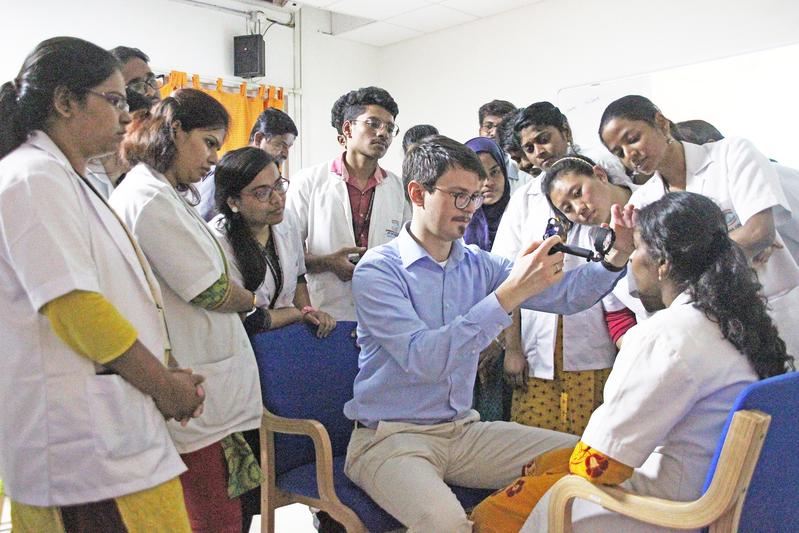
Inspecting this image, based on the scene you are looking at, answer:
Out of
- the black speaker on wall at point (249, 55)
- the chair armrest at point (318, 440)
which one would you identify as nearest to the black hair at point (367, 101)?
the chair armrest at point (318, 440)

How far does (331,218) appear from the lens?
292 cm

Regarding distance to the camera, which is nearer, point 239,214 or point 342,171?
point 239,214

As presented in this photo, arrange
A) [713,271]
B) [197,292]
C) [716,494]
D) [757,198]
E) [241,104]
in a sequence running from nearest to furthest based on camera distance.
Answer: [716,494] → [713,271] → [197,292] → [757,198] → [241,104]

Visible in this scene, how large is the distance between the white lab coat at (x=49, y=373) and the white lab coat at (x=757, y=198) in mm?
1517

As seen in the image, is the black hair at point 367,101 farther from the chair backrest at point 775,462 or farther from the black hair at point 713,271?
the chair backrest at point 775,462

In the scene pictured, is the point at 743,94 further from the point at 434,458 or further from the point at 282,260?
the point at 434,458

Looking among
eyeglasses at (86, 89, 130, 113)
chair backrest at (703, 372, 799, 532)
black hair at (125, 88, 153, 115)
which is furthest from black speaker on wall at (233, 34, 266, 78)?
chair backrest at (703, 372, 799, 532)

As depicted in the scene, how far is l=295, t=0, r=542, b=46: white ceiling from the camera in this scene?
5.50 m

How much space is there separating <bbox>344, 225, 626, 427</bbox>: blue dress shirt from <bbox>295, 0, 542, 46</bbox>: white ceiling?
3932 mm

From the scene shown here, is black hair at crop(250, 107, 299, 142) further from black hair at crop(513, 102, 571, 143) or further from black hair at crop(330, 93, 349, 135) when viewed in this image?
black hair at crop(513, 102, 571, 143)

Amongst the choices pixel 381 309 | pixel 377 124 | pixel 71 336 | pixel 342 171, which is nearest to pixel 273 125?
pixel 342 171

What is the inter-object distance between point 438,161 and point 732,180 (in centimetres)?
88

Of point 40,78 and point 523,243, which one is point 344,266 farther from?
point 40,78

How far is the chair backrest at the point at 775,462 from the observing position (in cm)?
128
